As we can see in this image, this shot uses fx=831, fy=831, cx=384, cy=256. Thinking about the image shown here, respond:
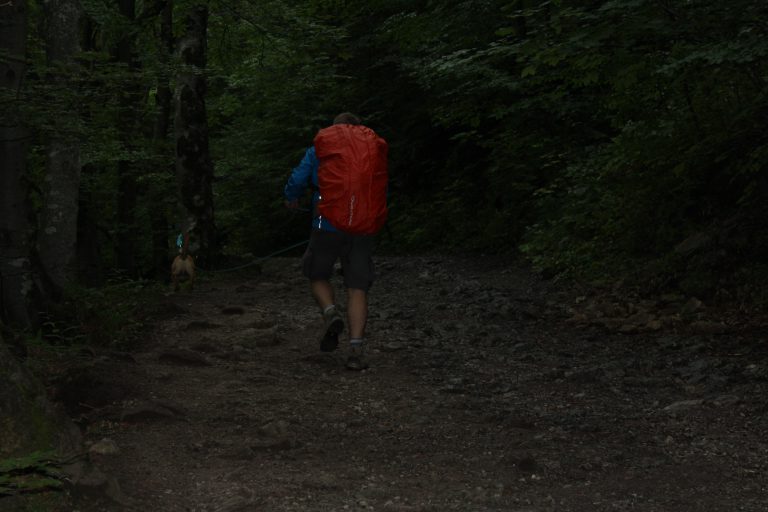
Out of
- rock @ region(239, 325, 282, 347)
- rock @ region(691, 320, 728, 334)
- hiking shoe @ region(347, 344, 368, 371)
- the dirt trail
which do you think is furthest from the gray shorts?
rock @ region(691, 320, 728, 334)

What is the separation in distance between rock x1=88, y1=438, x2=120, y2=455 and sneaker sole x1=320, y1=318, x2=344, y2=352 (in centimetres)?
318

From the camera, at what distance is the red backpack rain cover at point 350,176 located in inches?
288

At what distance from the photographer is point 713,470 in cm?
492

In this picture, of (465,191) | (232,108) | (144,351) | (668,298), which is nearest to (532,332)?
(668,298)

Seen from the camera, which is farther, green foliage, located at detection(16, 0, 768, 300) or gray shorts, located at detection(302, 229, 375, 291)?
gray shorts, located at detection(302, 229, 375, 291)

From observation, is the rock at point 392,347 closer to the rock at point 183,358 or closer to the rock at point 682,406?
the rock at point 183,358

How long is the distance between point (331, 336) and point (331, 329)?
0.08 metres

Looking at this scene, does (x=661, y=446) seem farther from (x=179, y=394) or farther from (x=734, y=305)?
(x=734, y=305)

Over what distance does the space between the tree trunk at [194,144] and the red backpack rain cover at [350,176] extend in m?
8.41

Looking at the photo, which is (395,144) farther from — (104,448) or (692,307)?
(104,448)

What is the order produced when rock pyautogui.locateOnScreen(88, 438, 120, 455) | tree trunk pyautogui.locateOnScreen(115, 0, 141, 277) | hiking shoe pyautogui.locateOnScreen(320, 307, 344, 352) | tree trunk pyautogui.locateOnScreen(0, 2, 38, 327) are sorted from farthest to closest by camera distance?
tree trunk pyautogui.locateOnScreen(115, 0, 141, 277), hiking shoe pyautogui.locateOnScreen(320, 307, 344, 352), tree trunk pyautogui.locateOnScreen(0, 2, 38, 327), rock pyautogui.locateOnScreen(88, 438, 120, 455)

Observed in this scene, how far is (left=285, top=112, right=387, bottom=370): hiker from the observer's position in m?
7.34

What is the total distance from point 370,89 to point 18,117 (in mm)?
20060

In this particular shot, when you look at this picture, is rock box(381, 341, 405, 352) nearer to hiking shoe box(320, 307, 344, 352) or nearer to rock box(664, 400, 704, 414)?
hiking shoe box(320, 307, 344, 352)
